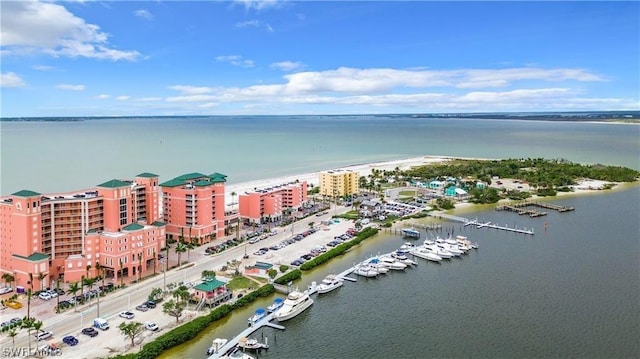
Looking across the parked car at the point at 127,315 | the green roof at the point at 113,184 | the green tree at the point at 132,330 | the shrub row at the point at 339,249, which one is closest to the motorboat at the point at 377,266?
the shrub row at the point at 339,249

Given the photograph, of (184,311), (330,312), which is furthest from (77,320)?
(330,312)

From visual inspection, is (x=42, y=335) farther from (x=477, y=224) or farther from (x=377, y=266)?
(x=477, y=224)

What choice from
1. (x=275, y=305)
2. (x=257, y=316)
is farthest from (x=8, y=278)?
(x=275, y=305)

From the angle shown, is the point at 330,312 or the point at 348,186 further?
the point at 348,186

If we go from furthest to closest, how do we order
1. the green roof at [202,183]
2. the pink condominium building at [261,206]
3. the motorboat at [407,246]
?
1. the pink condominium building at [261,206]
2. the green roof at [202,183]
3. the motorboat at [407,246]

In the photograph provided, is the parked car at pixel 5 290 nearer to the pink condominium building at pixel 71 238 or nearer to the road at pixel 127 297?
the pink condominium building at pixel 71 238

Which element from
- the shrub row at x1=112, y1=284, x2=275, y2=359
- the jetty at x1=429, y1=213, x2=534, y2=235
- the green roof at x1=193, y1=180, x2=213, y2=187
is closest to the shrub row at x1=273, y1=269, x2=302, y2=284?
the shrub row at x1=112, y1=284, x2=275, y2=359

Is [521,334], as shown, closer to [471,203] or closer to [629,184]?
[471,203]
